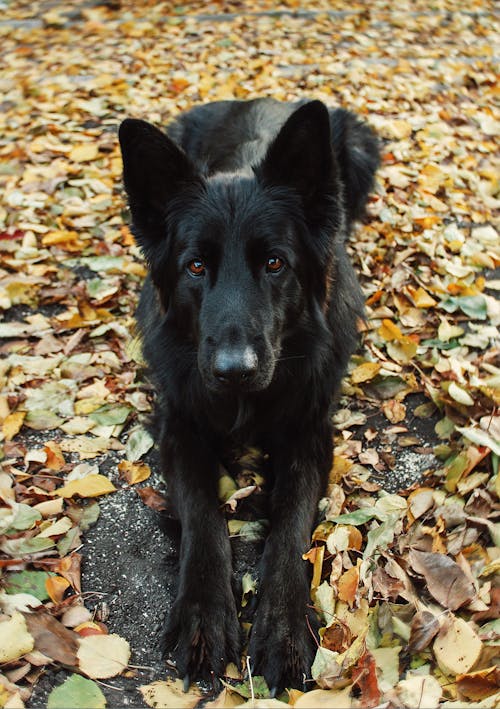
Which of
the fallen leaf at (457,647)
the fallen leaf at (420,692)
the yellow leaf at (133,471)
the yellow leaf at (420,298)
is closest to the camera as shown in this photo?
the fallen leaf at (420,692)

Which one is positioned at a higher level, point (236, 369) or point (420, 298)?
point (236, 369)

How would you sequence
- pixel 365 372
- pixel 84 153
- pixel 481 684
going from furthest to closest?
pixel 84 153 < pixel 365 372 < pixel 481 684

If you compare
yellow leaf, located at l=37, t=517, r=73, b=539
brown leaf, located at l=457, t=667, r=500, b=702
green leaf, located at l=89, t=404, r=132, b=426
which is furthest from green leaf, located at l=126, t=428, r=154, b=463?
brown leaf, located at l=457, t=667, r=500, b=702

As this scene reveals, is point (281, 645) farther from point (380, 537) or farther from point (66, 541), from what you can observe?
point (66, 541)

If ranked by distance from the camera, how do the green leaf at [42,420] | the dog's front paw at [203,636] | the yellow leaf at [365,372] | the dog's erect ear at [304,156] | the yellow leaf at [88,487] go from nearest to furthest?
the dog's front paw at [203,636] < the dog's erect ear at [304,156] < the yellow leaf at [88,487] < the green leaf at [42,420] < the yellow leaf at [365,372]

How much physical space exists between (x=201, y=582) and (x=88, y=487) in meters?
0.77

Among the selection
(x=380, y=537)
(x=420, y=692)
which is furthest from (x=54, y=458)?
(x=420, y=692)

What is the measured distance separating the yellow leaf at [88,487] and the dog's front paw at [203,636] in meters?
0.71

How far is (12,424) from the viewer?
3.23 meters

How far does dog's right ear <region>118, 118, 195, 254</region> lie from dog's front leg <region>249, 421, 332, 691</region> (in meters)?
1.08

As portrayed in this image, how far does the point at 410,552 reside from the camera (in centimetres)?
245

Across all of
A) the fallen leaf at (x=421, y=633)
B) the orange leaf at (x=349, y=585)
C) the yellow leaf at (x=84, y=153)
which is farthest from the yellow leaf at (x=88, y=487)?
the yellow leaf at (x=84, y=153)

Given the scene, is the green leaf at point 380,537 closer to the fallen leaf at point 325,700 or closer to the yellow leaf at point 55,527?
the fallen leaf at point 325,700

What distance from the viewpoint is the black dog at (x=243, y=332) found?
244cm
